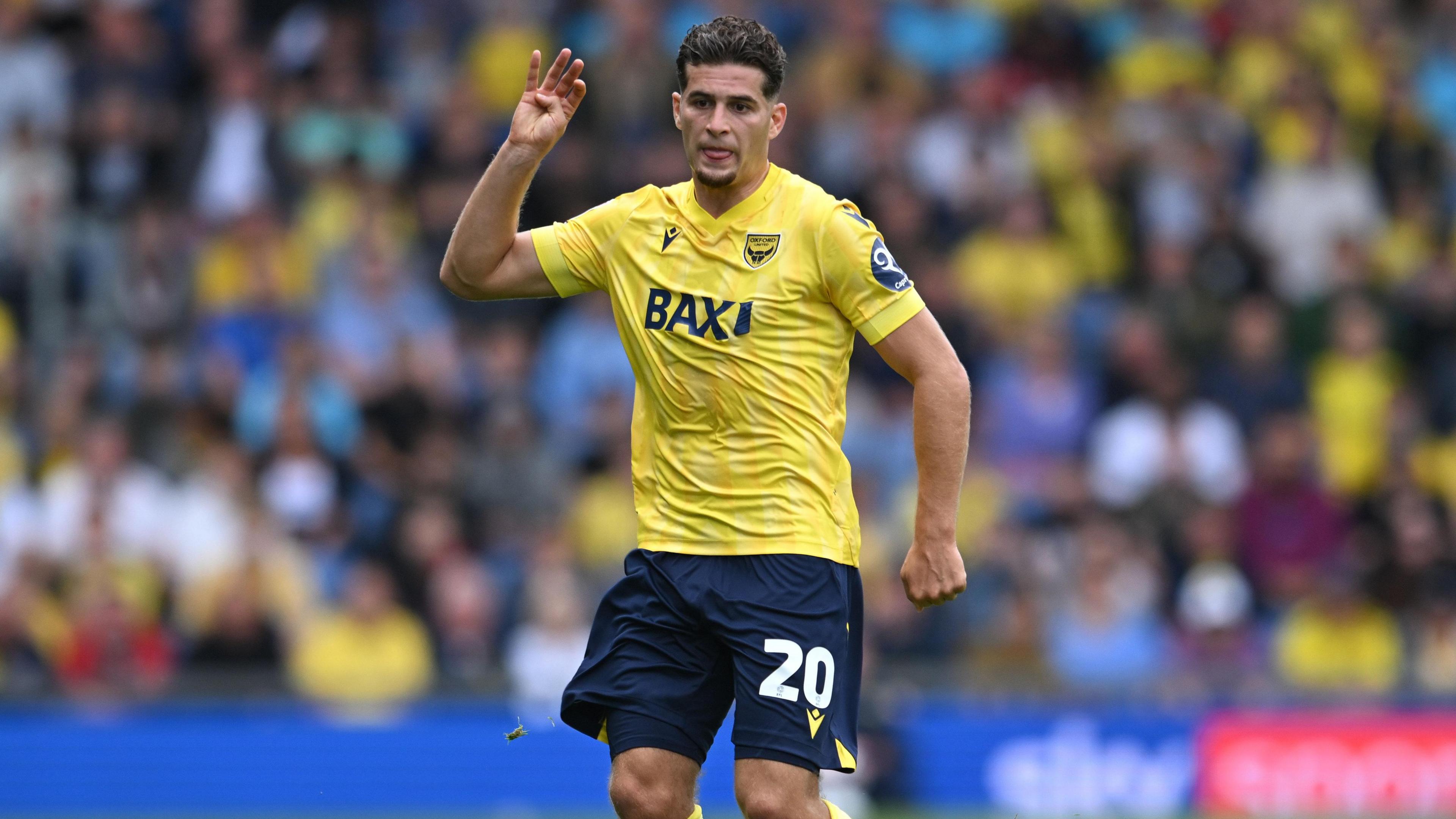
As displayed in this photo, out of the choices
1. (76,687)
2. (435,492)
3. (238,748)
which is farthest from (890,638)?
(76,687)

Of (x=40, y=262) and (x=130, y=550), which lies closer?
(x=130, y=550)

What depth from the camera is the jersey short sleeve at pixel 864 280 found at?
6.05 m

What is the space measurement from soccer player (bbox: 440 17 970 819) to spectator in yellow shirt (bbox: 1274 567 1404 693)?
312 inches

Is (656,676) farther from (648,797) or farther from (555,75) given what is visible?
(555,75)

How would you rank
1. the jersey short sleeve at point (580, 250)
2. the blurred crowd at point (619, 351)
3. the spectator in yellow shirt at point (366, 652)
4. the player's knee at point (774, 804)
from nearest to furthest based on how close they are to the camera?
the player's knee at point (774, 804) < the jersey short sleeve at point (580, 250) < the spectator in yellow shirt at point (366, 652) < the blurred crowd at point (619, 351)

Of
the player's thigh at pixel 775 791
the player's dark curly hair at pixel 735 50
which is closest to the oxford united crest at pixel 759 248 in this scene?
the player's dark curly hair at pixel 735 50

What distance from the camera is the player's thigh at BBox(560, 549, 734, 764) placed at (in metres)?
6.12

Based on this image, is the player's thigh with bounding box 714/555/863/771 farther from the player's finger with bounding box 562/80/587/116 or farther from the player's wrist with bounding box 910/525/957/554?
the player's finger with bounding box 562/80/587/116

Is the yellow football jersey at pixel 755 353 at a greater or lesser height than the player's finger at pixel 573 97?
lesser

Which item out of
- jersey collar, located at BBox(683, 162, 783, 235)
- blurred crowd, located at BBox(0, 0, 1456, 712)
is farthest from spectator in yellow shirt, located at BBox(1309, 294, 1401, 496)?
jersey collar, located at BBox(683, 162, 783, 235)

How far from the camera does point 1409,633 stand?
13438mm

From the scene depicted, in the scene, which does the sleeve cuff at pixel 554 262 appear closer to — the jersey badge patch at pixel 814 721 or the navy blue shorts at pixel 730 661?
the navy blue shorts at pixel 730 661

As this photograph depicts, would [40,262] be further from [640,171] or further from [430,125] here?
[640,171]

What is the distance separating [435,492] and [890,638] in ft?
9.95
